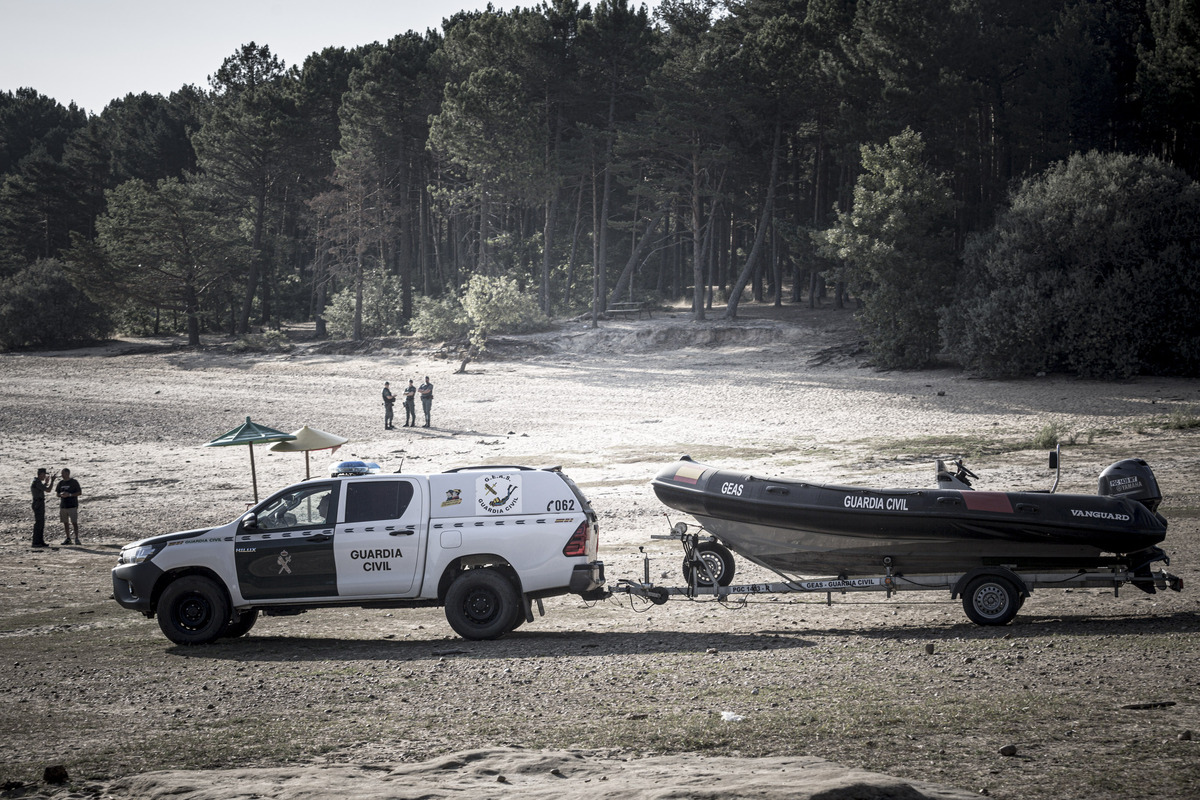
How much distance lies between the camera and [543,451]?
26.8m

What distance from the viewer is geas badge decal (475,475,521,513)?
32.3 feet

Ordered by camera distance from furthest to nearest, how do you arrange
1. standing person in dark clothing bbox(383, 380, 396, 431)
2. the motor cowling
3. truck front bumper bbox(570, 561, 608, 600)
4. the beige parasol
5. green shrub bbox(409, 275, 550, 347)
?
green shrub bbox(409, 275, 550, 347) < standing person in dark clothing bbox(383, 380, 396, 431) < the beige parasol < the motor cowling < truck front bumper bbox(570, 561, 608, 600)

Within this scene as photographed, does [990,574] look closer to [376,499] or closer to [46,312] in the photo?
[376,499]

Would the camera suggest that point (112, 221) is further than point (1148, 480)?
Yes

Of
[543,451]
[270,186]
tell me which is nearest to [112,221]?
[270,186]

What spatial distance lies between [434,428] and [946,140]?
90.8 feet

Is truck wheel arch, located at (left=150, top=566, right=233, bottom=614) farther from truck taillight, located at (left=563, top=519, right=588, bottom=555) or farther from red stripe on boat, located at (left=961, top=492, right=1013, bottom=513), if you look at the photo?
red stripe on boat, located at (left=961, top=492, right=1013, bottom=513)

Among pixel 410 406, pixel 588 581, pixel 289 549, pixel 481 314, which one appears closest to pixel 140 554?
pixel 289 549

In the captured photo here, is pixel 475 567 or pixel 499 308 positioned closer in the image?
pixel 475 567

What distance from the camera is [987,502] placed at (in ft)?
31.0

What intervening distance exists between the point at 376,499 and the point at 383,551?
57 cm

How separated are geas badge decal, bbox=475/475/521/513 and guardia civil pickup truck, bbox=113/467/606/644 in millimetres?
11

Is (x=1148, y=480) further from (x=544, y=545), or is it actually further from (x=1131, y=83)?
(x=1131, y=83)

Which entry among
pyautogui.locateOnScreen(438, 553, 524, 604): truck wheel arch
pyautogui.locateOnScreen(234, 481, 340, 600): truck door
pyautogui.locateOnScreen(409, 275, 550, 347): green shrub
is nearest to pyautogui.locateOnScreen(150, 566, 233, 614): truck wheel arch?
pyautogui.locateOnScreen(234, 481, 340, 600): truck door
